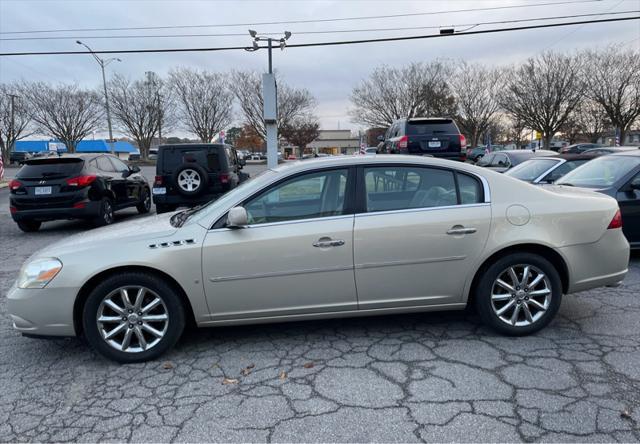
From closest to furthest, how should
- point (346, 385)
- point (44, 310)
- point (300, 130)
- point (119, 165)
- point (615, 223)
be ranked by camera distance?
point (346, 385)
point (44, 310)
point (615, 223)
point (119, 165)
point (300, 130)

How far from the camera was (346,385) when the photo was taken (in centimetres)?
301

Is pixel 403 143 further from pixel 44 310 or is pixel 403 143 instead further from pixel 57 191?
pixel 44 310

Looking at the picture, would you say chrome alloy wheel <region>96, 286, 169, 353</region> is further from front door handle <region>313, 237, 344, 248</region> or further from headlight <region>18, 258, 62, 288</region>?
front door handle <region>313, 237, 344, 248</region>

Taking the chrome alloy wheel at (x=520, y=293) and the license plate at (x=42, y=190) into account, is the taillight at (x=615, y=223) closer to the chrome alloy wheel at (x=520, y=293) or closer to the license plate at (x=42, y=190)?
the chrome alloy wheel at (x=520, y=293)

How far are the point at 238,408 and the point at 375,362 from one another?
1089 mm

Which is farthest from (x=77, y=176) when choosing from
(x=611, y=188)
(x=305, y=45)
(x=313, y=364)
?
(x=305, y=45)

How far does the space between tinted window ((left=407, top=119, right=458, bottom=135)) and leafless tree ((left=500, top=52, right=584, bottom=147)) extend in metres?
28.2

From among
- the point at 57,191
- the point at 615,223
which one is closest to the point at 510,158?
the point at 615,223

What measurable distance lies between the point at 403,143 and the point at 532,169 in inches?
134

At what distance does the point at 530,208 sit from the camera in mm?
3623

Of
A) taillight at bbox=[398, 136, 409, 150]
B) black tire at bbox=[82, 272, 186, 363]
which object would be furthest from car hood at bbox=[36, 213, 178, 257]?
taillight at bbox=[398, 136, 409, 150]

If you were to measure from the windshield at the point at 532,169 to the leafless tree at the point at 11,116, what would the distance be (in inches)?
1744

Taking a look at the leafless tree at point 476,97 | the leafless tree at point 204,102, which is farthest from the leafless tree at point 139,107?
the leafless tree at point 476,97

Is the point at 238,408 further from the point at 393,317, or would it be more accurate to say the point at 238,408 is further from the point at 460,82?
the point at 460,82
